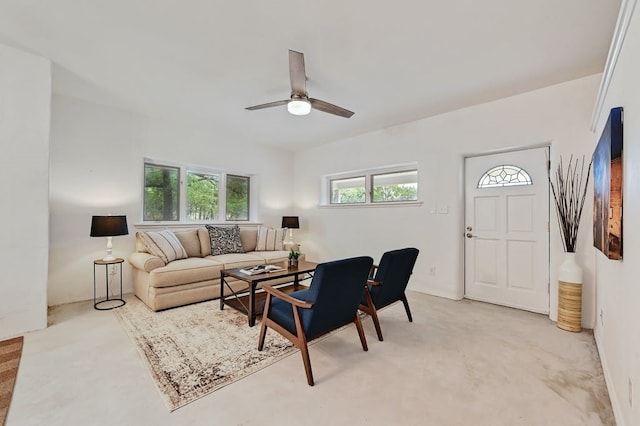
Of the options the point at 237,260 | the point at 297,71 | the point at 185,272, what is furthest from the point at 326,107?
the point at 185,272

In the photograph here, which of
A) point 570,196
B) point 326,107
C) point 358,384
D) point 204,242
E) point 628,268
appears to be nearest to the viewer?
point 628,268

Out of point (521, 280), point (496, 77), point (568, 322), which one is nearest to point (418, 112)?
point (496, 77)

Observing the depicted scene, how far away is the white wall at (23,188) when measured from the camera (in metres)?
2.50

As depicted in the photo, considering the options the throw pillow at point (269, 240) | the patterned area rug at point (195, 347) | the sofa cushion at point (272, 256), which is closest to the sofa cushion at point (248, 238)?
the throw pillow at point (269, 240)

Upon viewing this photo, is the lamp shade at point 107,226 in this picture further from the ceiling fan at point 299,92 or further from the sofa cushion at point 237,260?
the ceiling fan at point 299,92

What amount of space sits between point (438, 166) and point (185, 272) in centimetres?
355

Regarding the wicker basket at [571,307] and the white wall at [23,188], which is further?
the wicker basket at [571,307]

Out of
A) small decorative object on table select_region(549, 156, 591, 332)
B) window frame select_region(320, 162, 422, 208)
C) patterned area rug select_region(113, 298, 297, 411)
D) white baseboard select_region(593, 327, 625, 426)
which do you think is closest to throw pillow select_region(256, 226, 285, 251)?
window frame select_region(320, 162, 422, 208)

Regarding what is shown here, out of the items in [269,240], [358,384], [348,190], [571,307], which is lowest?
[358,384]

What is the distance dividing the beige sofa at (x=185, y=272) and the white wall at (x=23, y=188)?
886 mm

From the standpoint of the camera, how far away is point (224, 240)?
4.37 m

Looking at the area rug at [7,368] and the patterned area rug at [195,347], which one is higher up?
the area rug at [7,368]

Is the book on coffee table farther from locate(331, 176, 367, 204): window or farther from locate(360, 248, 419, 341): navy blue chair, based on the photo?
locate(331, 176, 367, 204): window

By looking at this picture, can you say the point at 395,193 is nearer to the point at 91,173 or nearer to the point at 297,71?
the point at 297,71
